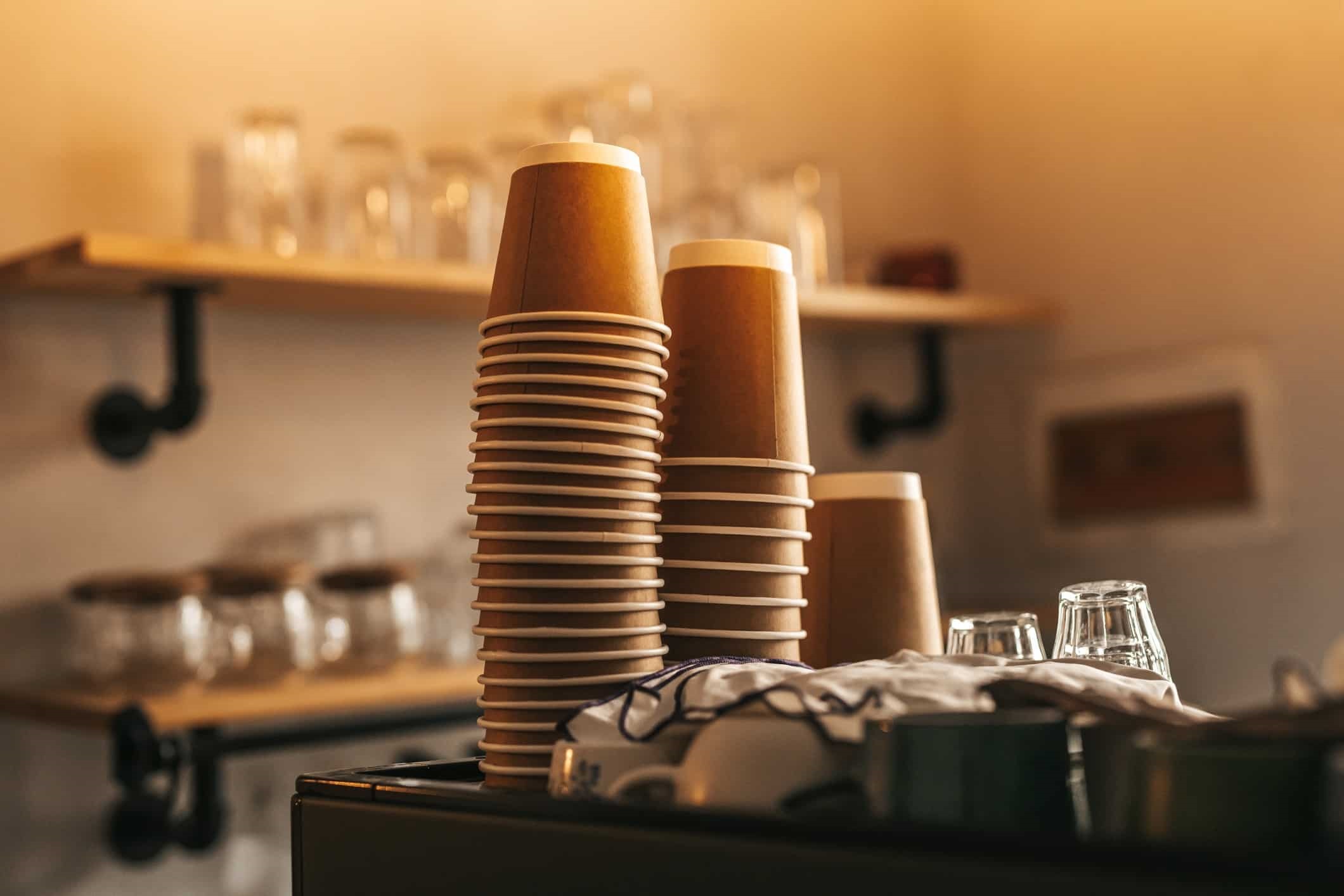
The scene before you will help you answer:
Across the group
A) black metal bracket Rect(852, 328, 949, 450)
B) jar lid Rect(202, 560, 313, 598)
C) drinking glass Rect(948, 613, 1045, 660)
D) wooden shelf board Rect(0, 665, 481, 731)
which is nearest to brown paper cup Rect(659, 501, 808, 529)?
drinking glass Rect(948, 613, 1045, 660)

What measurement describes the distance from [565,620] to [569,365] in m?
0.11

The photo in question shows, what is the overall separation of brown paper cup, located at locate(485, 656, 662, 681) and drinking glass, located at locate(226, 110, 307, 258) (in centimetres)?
144

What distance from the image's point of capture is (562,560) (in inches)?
24.3

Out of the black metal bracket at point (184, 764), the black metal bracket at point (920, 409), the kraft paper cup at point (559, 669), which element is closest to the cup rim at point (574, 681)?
the kraft paper cup at point (559, 669)

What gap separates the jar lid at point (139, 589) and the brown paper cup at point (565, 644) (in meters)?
1.23

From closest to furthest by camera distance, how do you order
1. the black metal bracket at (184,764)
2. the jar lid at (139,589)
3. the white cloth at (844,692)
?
the white cloth at (844,692) → the black metal bracket at (184,764) → the jar lid at (139,589)

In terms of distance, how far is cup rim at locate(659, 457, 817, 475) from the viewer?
0.68 metres

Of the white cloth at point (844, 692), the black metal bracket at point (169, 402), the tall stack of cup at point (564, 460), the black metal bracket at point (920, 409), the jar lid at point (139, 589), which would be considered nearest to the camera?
the white cloth at point (844, 692)

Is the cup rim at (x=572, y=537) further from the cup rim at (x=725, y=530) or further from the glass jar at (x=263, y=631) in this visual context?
the glass jar at (x=263, y=631)

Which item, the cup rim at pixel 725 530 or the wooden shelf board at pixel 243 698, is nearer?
the cup rim at pixel 725 530

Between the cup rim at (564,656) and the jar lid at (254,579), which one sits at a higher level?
the jar lid at (254,579)

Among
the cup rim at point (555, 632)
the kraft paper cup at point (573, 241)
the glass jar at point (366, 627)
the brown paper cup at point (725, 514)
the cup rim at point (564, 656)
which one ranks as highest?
the kraft paper cup at point (573, 241)

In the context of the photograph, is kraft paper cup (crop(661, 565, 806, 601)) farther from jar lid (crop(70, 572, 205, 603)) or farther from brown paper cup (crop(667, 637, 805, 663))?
jar lid (crop(70, 572, 205, 603))

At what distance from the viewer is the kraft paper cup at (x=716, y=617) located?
0.68m
